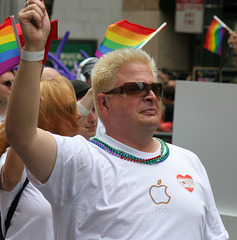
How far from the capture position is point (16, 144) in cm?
208

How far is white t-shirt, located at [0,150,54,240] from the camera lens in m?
2.88

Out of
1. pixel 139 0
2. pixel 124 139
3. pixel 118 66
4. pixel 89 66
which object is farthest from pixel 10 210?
pixel 139 0

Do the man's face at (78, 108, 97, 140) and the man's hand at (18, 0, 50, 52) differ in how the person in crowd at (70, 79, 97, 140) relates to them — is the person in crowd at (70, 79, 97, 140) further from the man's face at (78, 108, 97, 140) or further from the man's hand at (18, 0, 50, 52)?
the man's hand at (18, 0, 50, 52)

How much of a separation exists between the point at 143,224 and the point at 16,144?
0.64m

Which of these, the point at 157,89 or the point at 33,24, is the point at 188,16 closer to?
→ the point at 157,89

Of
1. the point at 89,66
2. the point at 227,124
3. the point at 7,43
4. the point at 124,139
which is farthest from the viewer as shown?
the point at 89,66

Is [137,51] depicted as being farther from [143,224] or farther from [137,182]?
[143,224]

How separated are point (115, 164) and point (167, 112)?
5342 millimetres

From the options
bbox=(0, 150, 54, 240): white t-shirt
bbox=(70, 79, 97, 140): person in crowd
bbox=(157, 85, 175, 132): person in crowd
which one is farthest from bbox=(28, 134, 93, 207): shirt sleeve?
bbox=(157, 85, 175, 132): person in crowd

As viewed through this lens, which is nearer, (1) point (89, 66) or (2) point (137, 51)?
(2) point (137, 51)

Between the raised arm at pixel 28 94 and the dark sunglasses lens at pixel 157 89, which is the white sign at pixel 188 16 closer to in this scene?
the dark sunglasses lens at pixel 157 89

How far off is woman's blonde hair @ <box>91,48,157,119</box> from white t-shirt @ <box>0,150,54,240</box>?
2.17 feet

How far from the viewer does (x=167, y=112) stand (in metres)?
7.69

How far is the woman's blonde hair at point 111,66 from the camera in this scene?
2578 millimetres
